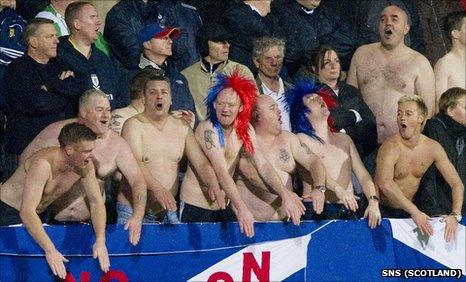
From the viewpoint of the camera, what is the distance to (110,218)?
1119 cm

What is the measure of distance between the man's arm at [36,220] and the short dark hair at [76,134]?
31 cm

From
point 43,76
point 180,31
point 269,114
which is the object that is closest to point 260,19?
point 180,31

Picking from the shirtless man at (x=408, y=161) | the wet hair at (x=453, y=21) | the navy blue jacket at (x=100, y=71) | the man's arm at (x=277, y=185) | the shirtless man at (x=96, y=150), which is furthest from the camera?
the wet hair at (x=453, y=21)

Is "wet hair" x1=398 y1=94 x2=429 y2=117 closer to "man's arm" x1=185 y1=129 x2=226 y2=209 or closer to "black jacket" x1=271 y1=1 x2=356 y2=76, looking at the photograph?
"black jacket" x1=271 y1=1 x2=356 y2=76

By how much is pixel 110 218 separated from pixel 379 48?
3225 mm

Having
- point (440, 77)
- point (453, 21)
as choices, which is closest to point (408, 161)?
point (440, 77)

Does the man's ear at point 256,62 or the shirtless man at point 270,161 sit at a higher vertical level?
the man's ear at point 256,62

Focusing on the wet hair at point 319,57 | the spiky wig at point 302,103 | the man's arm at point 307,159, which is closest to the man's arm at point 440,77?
the wet hair at point 319,57

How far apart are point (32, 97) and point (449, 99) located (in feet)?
12.2

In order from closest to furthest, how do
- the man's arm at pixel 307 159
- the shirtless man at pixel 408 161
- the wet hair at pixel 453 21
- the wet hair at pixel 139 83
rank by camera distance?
the wet hair at pixel 139 83 < the man's arm at pixel 307 159 < the shirtless man at pixel 408 161 < the wet hair at pixel 453 21

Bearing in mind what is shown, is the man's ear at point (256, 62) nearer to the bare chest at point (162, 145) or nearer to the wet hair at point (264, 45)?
the wet hair at point (264, 45)

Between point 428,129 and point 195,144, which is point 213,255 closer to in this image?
point 195,144

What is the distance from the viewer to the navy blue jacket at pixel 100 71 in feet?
37.8

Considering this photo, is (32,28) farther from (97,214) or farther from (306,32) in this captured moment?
(306,32)
